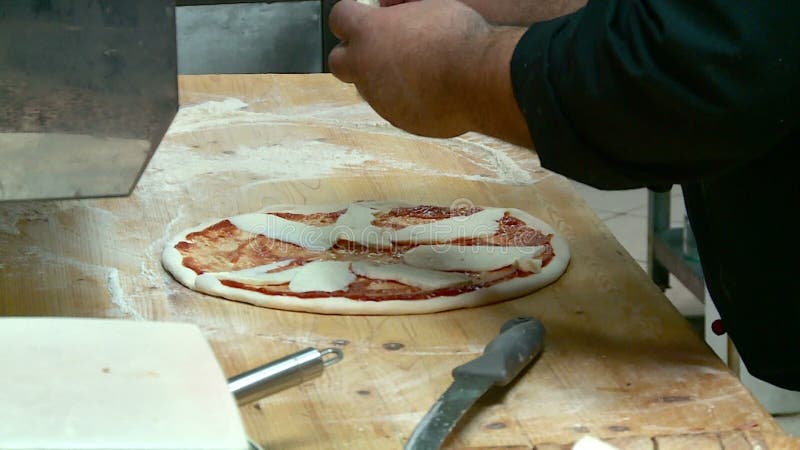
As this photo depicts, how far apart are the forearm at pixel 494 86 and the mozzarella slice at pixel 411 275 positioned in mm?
215

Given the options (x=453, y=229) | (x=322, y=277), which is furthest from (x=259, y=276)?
(x=453, y=229)

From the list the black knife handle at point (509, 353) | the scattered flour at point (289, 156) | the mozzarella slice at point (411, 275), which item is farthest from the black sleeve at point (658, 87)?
the scattered flour at point (289, 156)

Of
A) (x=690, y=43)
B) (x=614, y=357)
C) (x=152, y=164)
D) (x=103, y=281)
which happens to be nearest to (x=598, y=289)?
(x=614, y=357)

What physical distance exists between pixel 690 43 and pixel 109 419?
1.81 feet

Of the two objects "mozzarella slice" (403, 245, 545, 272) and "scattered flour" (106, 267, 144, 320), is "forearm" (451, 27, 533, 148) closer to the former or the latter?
"mozzarella slice" (403, 245, 545, 272)

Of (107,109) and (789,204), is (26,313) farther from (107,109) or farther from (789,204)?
(789,204)

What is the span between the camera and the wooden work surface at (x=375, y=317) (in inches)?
37.0

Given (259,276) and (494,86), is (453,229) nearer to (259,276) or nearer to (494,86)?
(259,276)

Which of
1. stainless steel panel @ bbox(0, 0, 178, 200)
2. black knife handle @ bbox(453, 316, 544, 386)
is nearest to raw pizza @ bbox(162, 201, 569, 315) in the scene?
black knife handle @ bbox(453, 316, 544, 386)

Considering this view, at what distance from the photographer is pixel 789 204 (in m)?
1.05

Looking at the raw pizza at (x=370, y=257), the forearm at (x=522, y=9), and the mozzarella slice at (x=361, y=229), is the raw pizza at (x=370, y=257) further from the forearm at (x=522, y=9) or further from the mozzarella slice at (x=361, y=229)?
the forearm at (x=522, y=9)

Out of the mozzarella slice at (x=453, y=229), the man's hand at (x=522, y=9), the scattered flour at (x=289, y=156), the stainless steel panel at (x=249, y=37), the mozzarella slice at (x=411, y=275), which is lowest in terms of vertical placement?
the stainless steel panel at (x=249, y=37)

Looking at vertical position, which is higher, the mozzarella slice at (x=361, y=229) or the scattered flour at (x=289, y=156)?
the mozzarella slice at (x=361, y=229)

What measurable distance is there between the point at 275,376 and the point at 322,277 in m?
0.47
